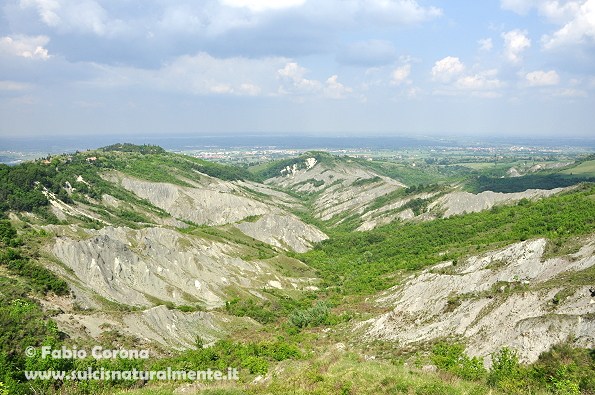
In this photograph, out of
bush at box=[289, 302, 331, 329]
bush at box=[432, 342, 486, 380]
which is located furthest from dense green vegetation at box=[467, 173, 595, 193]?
bush at box=[432, 342, 486, 380]

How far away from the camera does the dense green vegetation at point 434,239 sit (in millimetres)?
69000

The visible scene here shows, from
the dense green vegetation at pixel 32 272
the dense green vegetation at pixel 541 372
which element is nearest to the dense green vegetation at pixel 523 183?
the dense green vegetation at pixel 541 372

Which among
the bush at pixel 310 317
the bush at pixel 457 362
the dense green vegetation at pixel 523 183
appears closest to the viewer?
the bush at pixel 457 362

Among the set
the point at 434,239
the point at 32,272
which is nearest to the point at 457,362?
the point at 32,272

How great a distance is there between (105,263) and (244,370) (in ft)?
103

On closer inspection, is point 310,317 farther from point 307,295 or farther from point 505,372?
point 505,372

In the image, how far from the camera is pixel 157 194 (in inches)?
5108

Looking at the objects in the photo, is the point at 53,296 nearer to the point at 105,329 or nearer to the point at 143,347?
the point at 105,329

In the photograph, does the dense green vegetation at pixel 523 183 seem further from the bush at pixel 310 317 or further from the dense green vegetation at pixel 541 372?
the dense green vegetation at pixel 541 372

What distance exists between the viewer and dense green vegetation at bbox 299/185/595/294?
Answer: 69.0 m

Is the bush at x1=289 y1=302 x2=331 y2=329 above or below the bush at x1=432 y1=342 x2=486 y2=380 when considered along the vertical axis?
below

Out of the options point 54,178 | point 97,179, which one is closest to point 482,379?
point 54,178

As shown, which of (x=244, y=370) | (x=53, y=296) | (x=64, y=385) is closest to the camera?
(x=64, y=385)

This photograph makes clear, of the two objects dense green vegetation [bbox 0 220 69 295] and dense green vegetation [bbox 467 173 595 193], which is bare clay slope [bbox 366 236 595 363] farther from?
dense green vegetation [bbox 467 173 595 193]
